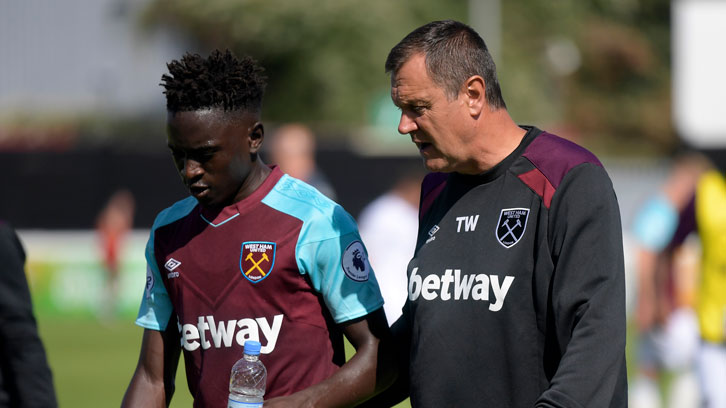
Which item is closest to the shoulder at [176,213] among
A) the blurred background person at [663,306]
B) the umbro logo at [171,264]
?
the umbro logo at [171,264]

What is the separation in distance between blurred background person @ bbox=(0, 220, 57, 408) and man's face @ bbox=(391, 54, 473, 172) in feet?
4.56

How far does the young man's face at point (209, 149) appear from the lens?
3.62 meters

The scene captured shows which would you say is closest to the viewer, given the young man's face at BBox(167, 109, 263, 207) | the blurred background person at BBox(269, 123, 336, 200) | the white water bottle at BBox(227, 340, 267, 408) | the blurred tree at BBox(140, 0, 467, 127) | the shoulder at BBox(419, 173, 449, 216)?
the white water bottle at BBox(227, 340, 267, 408)

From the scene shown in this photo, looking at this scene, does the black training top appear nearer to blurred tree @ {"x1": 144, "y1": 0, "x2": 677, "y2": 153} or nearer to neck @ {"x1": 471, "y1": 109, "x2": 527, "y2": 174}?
neck @ {"x1": 471, "y1": 109, "x2": 527, "y2": 174}

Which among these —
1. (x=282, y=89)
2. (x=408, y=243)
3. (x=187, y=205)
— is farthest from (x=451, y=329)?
(x=282, y=89)

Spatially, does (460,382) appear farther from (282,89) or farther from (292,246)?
(282,89)

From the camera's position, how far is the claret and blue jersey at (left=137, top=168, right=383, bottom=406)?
365 centimetres

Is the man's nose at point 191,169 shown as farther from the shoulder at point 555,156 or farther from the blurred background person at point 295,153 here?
the blurred background person at point 295,153

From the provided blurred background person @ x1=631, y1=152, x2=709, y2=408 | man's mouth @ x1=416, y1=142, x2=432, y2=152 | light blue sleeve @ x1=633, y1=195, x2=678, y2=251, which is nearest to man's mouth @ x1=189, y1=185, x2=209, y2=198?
man's mouth @ x1=416, y1=142, x2=432, y2=152

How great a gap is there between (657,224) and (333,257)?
6791 mm

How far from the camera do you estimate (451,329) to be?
3.38m

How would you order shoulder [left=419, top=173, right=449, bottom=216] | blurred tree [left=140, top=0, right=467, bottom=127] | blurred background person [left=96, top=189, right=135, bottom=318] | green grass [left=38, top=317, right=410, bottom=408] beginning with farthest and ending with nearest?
blurred tree [left=140, top=0, right=467, bottom=127] → blurred background person [left=96, top=189, right=135, bottom=318] → green grass [left=38, top=317, right=410, bottom=408] → shoulder [left=419, top=173, right=449, bottom=216]

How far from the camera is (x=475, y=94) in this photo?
3428mm

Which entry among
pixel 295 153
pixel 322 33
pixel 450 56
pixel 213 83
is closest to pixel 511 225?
pixel 450 56
